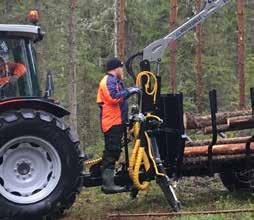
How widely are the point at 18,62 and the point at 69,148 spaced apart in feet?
4.76

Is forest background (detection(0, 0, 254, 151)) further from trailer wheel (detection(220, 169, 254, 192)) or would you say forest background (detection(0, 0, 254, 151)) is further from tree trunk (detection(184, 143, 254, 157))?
tree trunk (detection(184, 143, 254, 157))

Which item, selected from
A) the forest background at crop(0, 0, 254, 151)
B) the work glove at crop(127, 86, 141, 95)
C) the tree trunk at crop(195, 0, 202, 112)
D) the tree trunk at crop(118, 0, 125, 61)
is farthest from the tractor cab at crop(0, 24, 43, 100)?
the tree trunk at crop(195, 0, 202, 112)

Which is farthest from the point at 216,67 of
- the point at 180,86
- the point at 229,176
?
the point at 229,176

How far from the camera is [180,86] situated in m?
29.3

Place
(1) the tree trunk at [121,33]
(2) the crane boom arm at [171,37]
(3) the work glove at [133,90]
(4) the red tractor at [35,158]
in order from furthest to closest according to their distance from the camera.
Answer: (1) the tree trunk at [121,33], (2) the crane boom arm at [171,37], (3) the work glove at [133,90], (4) the red tractor at [35,158]

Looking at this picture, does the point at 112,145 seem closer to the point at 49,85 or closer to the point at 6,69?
the point at 49,85

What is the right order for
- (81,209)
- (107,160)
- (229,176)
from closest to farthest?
(107,160) < (81,209) < (229,176)

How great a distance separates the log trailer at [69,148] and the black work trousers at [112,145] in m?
0.22

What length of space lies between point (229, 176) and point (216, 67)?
1909 cm

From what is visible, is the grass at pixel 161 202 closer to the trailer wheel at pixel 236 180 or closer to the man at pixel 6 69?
the trailer wheel at pixel 236 180

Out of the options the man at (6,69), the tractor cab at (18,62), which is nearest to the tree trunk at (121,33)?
the tractor cab at (18,62)

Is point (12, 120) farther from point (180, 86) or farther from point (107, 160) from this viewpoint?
point (180, 86)

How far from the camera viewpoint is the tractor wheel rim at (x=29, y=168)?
24.6ft

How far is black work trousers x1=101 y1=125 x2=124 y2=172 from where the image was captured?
324 inches
